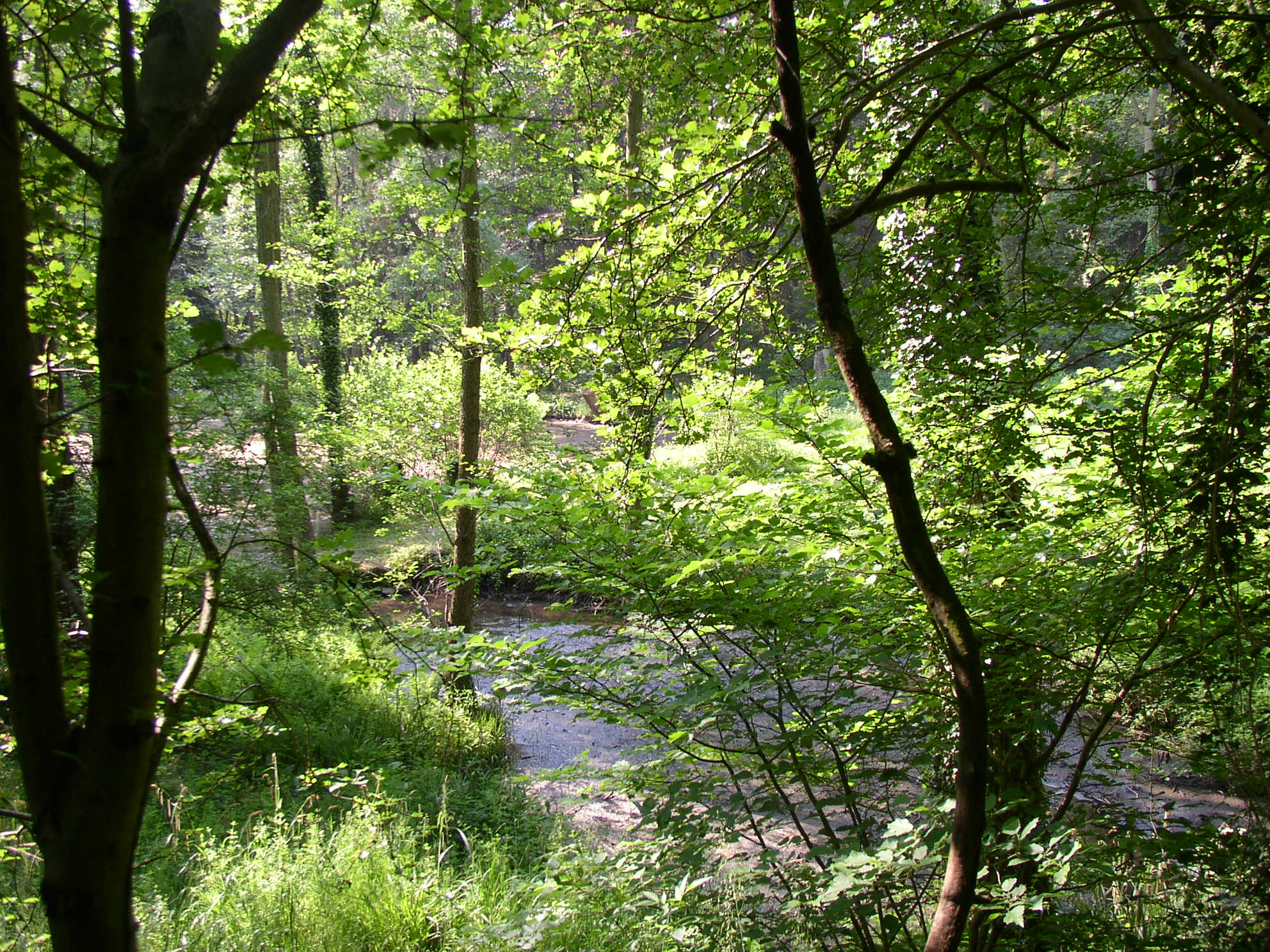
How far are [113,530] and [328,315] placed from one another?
13.1 m

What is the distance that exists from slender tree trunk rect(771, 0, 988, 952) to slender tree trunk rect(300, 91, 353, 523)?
31.3 ft

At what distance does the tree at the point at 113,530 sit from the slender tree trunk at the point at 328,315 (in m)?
9.64

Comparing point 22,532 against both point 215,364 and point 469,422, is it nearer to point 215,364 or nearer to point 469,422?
point 215,364

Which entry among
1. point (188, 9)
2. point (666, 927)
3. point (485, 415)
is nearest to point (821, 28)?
point (188, 9)

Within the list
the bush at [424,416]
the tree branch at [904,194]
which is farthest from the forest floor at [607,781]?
the bush at [424,416]

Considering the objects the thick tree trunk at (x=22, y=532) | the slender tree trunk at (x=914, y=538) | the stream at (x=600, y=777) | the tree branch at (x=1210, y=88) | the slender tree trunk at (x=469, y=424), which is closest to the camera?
the thick tree trunk at (x=22, y=532)

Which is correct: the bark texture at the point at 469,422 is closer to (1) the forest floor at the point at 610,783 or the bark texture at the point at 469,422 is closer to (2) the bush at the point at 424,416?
(1) the forest floor at the point at 610,783

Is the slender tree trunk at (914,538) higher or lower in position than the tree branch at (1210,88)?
lower

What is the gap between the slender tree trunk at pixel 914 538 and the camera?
134 centimetres

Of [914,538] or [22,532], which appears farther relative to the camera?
[914,538]

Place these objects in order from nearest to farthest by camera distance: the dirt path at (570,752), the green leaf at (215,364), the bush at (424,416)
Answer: the green leaf at (215,364), the dirt path at (570,752), the bush at (424,416)

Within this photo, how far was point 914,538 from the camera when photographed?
53.5 inches

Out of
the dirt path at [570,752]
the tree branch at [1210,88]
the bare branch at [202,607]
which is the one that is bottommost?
the dirt path at [570,752]

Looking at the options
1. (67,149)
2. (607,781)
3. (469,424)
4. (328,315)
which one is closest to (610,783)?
(607,781)
